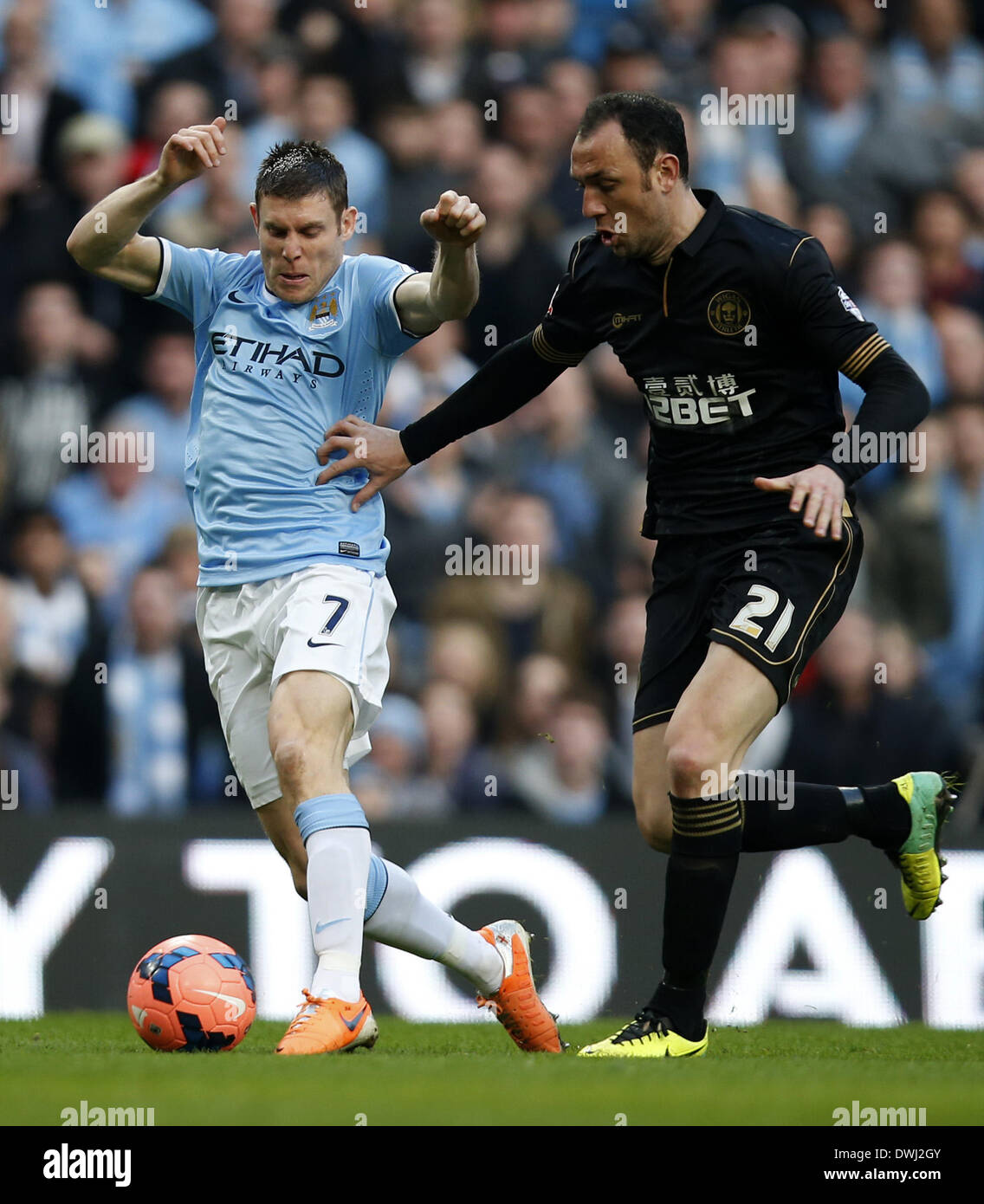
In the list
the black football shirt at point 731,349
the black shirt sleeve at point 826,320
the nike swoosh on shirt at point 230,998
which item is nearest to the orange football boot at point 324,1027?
the nike swoosh on shirt at point 230,998

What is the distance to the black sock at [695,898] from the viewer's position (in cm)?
482

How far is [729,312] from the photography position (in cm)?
505

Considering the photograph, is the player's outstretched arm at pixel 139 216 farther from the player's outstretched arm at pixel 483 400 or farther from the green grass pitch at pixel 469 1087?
the green grass pitch at pixel 469 1087

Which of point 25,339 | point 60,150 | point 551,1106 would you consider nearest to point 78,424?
point 25,339

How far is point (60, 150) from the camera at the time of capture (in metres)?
9.21

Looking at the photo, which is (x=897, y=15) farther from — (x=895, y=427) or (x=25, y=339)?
(x=895, y=427)

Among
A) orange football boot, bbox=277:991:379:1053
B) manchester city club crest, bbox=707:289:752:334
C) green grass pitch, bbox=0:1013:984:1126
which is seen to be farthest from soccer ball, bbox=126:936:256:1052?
manchester city club crest, bbox=707:289:752:334

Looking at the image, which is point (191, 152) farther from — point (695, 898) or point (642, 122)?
point (695, 898)

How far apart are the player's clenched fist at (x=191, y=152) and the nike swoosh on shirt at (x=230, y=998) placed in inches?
89.2

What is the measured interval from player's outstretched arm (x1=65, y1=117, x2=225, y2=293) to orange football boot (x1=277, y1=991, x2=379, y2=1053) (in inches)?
86.9

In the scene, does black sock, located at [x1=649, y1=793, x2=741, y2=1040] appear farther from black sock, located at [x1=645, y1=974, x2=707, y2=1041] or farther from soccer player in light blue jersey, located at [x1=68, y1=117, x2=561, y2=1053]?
soccer player in light blue jersey, located at [x1=68, y1=117, x2=561, y2=1053]

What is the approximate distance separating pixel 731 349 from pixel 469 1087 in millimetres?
2226

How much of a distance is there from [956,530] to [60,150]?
16.2 feet

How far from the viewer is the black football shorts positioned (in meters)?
4.89
